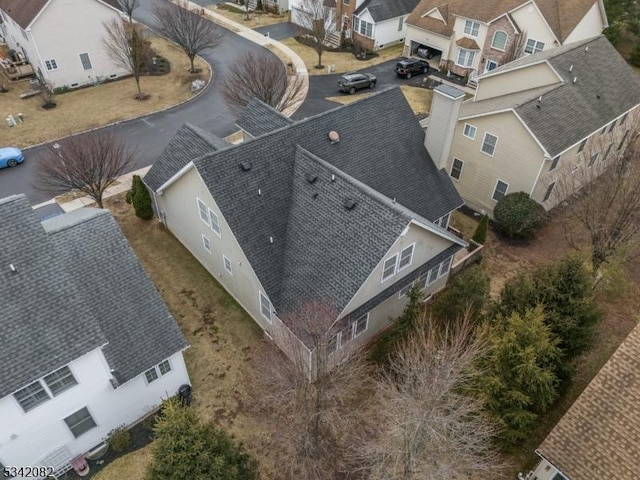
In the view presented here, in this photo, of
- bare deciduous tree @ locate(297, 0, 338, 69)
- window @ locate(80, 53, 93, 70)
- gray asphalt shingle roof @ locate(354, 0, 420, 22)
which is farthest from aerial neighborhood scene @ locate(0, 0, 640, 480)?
gray asphalt shingle roof @ locate(354, 0, 420, 22)

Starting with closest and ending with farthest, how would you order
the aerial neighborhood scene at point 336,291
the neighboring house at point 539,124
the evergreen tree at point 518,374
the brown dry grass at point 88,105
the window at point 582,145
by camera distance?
the aerial neighborhood scene at point 336,291 < the evergreen tree at point 518,374 < the neighboring house at point 539,124 < the window at point 582,145 < the brown dry grass at point 88,105

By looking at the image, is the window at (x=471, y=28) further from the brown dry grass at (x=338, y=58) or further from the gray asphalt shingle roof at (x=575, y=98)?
the gray asphalt shingle roof at (x=575, y=98)

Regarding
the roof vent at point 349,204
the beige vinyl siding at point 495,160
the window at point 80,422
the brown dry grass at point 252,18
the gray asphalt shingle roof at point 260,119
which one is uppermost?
the roof vent at point 349,204

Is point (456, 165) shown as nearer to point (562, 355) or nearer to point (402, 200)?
point (402, 200)

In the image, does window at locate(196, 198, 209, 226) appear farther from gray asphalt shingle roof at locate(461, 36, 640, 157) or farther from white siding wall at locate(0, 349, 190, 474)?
gray asphalt shingle roof at locate(461, 36, 640, 157)

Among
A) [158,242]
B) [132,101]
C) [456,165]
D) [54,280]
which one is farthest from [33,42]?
[456,165]

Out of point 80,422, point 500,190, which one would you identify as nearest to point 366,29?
point 500,190

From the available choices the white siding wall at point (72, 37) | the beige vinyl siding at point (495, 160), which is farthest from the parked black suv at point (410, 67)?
the white siding wall at point (72, 37)
